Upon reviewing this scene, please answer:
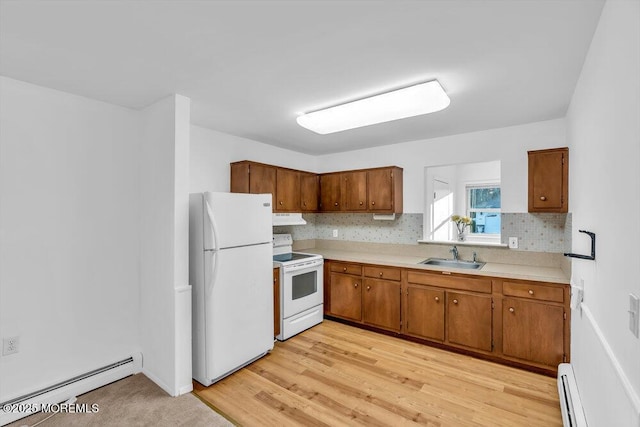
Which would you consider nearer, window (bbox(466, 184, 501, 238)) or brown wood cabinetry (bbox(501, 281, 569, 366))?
brown wood cabinetry (bbox(501, 281, 569, 366))

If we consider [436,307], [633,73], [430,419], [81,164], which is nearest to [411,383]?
[430,419]

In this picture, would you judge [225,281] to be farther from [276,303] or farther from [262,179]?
[262,179]

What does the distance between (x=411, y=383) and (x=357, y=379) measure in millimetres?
453

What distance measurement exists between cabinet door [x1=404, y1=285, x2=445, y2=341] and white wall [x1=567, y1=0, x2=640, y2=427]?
1289 mm

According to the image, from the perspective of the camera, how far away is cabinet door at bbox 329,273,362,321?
381 cm

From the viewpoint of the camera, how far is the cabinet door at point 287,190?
3.95 metres

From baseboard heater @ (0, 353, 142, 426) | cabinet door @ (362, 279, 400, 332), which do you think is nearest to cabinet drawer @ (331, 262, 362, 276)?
cabinet door @ (362, 279, 400, 332)

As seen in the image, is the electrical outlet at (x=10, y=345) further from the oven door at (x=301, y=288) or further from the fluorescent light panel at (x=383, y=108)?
the fluorescent light panel at (x=383, y=108)

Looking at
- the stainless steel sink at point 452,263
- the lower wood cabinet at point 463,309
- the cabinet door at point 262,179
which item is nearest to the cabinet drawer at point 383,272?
the lower wood cabinet at point 463,309

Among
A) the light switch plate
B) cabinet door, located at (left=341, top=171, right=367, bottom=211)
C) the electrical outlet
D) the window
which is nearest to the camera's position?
the light switch plate

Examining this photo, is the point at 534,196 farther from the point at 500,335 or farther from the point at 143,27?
the point at 143,27

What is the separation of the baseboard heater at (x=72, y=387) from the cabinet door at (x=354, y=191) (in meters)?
2.92

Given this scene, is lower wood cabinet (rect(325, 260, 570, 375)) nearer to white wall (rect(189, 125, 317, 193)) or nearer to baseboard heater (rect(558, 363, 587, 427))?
baseboard heater (rect(558, 363, 587, 427))

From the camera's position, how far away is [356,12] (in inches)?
57.9
